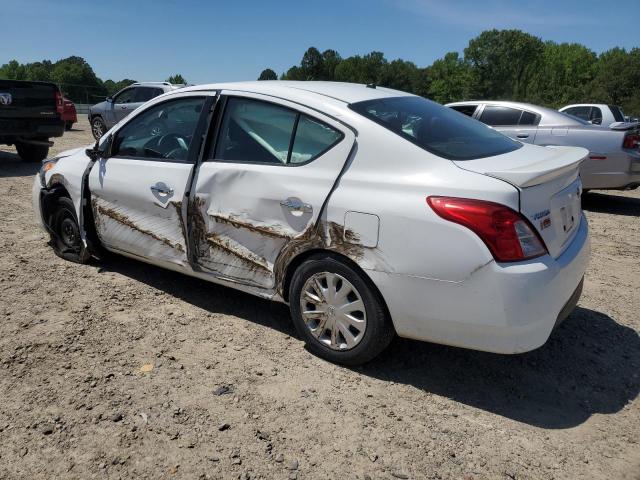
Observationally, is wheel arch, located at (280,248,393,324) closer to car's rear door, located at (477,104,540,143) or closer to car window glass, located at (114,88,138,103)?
car's rear door, located at (477,104,540,143)

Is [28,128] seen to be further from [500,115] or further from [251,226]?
[251,226]

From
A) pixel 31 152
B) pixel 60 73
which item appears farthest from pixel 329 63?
pixel 31 152

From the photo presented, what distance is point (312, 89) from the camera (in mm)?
3525

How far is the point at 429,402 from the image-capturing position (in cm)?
292

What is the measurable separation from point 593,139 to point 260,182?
6.45m

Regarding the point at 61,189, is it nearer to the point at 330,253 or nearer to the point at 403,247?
the point at 330,253

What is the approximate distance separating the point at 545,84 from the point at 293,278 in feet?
312

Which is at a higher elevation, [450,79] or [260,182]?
[450,79]

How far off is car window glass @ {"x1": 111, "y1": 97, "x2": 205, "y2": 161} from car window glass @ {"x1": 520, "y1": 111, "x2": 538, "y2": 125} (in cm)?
629

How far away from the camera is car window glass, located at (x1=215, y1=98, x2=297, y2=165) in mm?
3389

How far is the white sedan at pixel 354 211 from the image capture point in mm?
2646

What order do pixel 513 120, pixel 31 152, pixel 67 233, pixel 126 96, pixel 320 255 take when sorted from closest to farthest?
pixel 320 255 → pixel 67 233 → pixel 513 120 → pixel 31 152 → pixel 126 96

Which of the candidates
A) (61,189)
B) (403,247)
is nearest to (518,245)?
(403,247)

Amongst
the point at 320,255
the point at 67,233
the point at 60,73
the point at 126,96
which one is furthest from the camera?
the point at 60,73
